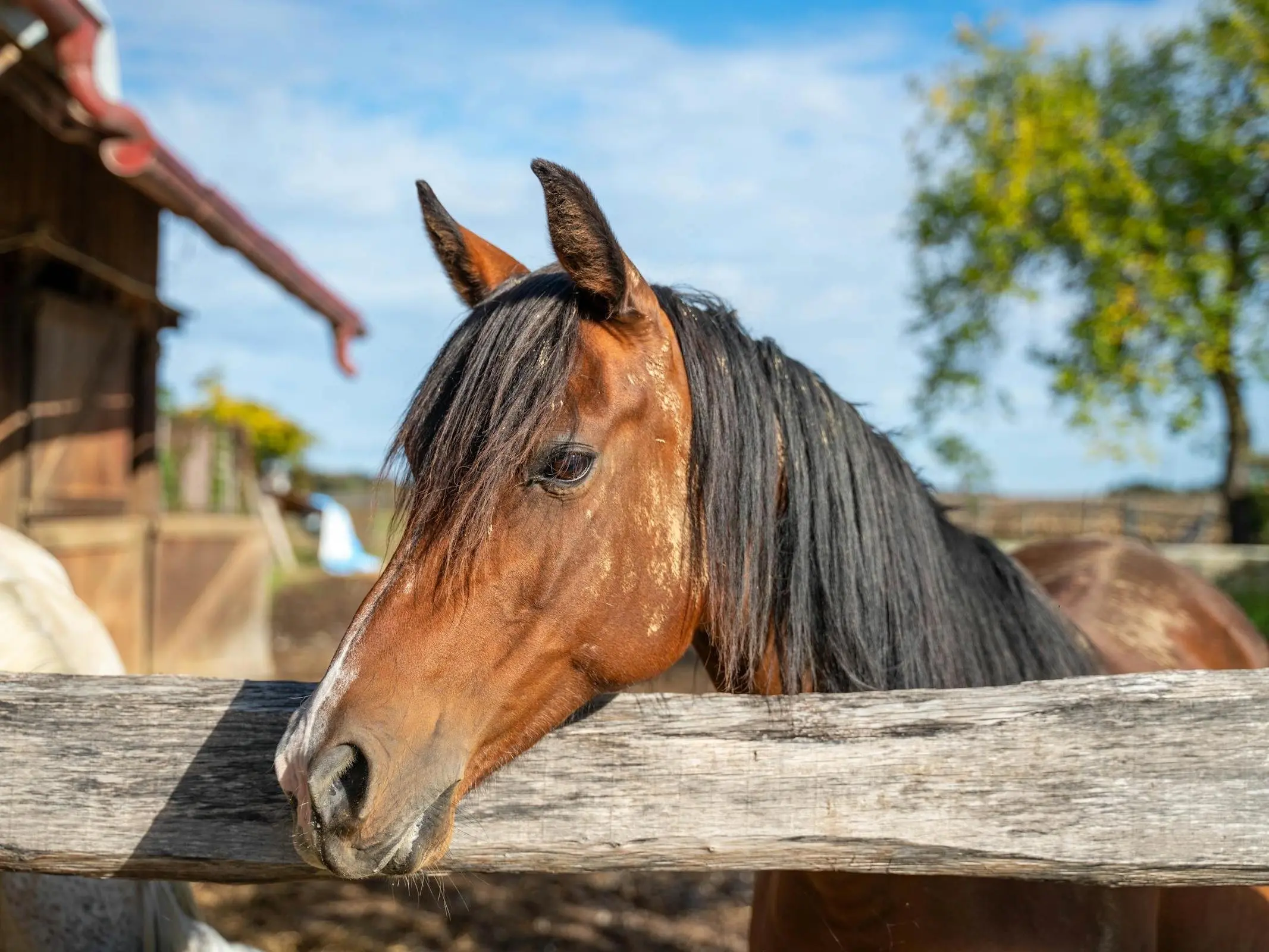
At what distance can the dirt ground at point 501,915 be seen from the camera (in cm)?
393

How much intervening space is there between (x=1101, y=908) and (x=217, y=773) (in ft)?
5.43

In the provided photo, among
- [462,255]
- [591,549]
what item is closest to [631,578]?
[591,549]

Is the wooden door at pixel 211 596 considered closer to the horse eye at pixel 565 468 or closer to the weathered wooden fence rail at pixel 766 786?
the weathered wooden fence rail at pixel 766 786

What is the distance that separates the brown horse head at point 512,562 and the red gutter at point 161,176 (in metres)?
3.27

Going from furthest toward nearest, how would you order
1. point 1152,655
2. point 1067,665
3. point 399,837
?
point 1152,655
point 1067,665
point 399,837

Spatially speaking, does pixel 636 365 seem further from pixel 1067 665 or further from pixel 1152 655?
pixel 1152 655

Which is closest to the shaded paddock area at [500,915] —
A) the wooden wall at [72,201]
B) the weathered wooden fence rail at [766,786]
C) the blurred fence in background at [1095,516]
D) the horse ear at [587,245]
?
→ the weathered wooden fence rail at [766,786]

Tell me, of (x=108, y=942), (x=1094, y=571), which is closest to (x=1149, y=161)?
(x=1094, y=571)

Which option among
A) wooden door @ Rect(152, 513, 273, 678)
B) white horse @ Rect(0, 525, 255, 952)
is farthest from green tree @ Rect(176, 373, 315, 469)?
white horse @ Rect(0, 525, 255, 952)

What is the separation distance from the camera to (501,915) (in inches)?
166

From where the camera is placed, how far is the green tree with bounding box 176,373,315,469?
79.4ft

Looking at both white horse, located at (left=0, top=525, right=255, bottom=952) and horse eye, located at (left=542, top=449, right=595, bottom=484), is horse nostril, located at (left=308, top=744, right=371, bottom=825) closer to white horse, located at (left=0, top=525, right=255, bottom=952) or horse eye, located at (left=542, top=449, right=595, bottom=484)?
horse eye, located at (left=542, top=449, right=595, bottom=484)

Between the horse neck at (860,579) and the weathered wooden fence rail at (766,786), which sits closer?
the weathered wooden fence rail at (766,786)

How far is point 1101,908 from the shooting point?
186 centimetres
